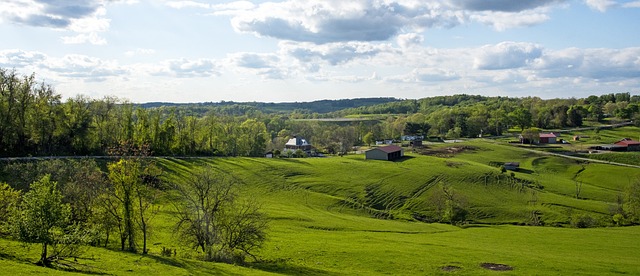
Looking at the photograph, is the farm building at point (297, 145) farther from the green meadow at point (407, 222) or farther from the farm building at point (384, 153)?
the farm building at point (384, 153)

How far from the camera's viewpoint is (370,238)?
5778 cm

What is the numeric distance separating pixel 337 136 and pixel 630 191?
11643 centimetres

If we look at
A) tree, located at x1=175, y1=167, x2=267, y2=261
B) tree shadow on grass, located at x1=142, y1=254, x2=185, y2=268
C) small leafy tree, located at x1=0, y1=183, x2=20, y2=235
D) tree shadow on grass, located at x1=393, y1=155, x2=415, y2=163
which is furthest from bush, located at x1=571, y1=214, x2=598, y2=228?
small leafy tree, located at x1=0, y1=183, x2=20, y2=235

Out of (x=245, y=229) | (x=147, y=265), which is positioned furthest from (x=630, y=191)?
(x=147, y=265)

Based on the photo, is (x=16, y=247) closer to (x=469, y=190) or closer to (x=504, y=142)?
(x=469, y=190)

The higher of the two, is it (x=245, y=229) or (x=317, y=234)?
(x=245, y=229)

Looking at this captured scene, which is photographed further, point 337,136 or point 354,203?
point 337,136

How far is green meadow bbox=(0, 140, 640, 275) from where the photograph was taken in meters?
42.0

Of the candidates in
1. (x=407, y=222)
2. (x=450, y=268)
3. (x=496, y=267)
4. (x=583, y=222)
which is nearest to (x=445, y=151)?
(x=583, y=222)

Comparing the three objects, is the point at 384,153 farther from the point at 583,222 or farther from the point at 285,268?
the point at 285,268

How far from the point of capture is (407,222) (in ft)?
258

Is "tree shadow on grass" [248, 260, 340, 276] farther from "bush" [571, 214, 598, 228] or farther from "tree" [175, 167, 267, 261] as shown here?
"bush" [571, 214, 598, 228]

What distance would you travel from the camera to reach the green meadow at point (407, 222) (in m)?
42.0

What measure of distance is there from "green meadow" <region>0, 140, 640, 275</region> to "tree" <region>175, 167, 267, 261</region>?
1.82 metres
